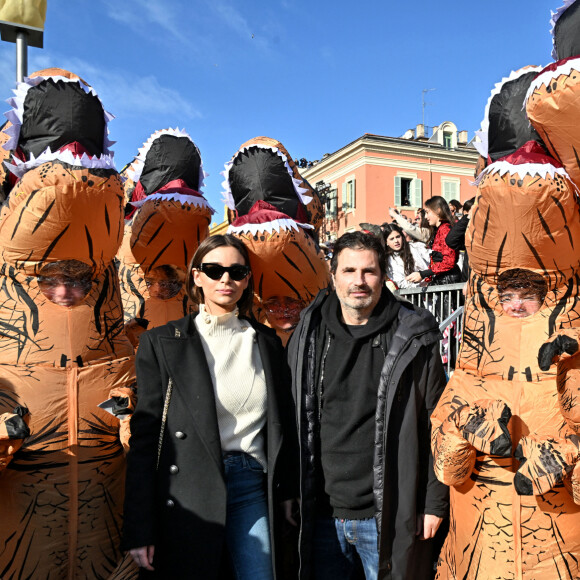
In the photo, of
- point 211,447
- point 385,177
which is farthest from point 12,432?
point 385,177

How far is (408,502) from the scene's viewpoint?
2.30 metres

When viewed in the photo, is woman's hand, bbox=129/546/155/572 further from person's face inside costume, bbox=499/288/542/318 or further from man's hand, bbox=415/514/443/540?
person's face inside costume, bbox=499/288/542/318

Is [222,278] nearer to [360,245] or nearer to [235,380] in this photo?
[235,380]

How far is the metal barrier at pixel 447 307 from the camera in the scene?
5598 mm

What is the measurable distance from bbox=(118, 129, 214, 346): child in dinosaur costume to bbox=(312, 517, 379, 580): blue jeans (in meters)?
1.64

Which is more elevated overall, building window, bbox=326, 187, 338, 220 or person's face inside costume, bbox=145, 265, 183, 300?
building window, bbox=326, 187, 338, 220

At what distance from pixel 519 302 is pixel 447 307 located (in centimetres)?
380

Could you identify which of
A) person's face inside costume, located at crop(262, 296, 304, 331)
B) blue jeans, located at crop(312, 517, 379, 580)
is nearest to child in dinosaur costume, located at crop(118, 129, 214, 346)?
person's face inside costume, located at crop(262, 296, 304, 331)

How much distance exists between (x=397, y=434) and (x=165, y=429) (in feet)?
3.14

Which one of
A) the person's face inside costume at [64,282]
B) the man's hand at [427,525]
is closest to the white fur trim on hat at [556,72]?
the man's hand at [427,525]

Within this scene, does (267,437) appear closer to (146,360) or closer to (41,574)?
(146,360)

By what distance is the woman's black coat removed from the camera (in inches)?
86.8

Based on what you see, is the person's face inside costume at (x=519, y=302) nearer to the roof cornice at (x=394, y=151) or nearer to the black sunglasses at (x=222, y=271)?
the black sunglasses at (x=222, y=271)

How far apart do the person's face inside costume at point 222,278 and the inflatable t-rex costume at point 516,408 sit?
997mm
